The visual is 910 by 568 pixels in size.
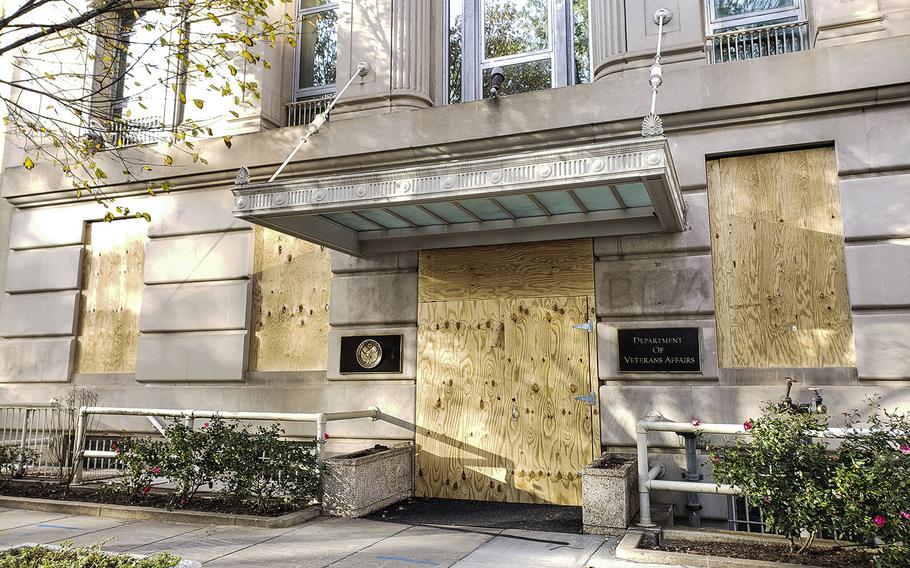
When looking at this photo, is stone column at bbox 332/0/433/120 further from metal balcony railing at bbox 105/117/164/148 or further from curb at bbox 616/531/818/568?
curb at bbox 616/531/818/568

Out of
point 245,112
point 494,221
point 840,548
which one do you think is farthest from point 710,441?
point 245,112

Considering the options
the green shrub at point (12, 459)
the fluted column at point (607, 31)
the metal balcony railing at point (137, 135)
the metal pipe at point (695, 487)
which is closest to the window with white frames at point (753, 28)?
the fluted column at point (607, 31)

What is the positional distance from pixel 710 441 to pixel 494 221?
4.31 metres

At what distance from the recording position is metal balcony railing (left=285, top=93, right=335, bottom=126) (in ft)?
41.9

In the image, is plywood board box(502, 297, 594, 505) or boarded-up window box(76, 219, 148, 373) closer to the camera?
plywood board box(502, 297, 594, 505)

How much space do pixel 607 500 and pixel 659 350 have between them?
103 inches

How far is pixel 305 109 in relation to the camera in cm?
1304

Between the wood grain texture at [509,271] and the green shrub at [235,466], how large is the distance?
3.38 metres

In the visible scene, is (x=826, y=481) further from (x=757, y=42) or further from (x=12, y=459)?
(x=12, y=459)

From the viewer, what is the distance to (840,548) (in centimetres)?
640

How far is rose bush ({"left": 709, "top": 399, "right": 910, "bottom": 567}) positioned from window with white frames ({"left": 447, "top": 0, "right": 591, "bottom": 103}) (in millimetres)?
7007

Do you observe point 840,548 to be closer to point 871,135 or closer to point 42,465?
point 871,135

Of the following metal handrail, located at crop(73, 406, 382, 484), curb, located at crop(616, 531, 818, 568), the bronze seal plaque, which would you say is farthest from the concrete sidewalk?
the bronze seal plaque

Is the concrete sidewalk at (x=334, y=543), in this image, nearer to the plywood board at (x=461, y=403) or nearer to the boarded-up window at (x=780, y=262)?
the plywood board at (x=461, y=403)
